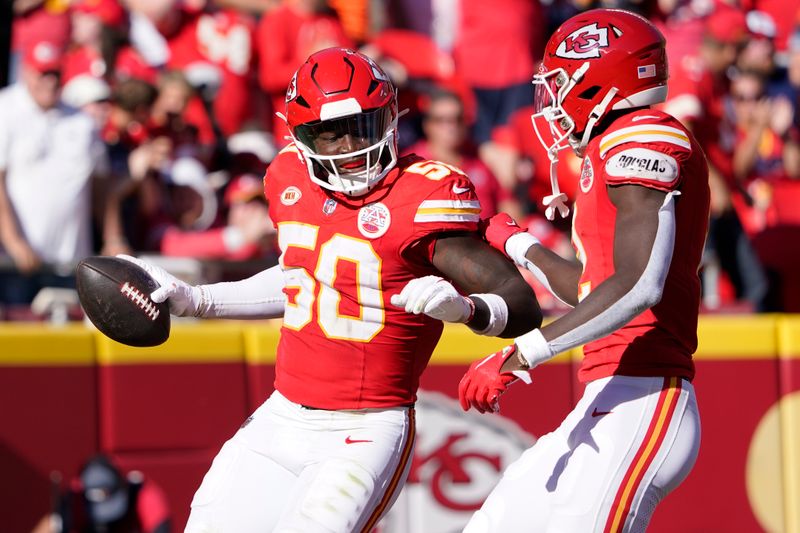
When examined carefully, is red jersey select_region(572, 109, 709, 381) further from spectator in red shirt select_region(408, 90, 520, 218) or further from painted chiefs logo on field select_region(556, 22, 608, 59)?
spectator in red shirt select_region(408, 90, 520, 218)

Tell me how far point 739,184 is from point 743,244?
0.73 meters

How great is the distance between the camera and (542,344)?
307 cm

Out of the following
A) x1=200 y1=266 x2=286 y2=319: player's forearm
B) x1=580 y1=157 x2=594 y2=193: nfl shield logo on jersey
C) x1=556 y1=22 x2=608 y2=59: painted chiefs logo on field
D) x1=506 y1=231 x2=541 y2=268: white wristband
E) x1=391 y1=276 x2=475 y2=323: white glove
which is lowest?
x1=200 y1=266 x2=286 y2=319: player's forearm

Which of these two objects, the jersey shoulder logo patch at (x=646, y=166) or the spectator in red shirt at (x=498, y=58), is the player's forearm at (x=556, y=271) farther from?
the spectator in red shirt at (x=498, y=58)

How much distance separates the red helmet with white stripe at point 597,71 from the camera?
3.37 meters

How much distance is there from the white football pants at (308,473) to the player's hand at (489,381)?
387mm

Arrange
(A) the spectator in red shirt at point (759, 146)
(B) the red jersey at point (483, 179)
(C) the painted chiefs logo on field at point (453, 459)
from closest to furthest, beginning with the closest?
(C) the painted chiefs logo on field at point (453, 459), (B) the red jersey at point (483, 179), (A) the spectator in red shirt at point (759, 146)

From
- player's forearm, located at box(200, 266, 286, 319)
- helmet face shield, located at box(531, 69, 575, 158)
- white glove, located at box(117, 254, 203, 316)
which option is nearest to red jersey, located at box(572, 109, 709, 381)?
helmet face shield, located at box(531, 69, 575, 158)

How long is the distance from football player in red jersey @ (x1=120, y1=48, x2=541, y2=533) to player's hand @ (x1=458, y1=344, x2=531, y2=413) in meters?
0.19

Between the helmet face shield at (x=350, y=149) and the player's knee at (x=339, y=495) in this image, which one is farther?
the helmet face shield at (x=350, y=149)

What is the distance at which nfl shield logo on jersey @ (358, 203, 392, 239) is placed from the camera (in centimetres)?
346

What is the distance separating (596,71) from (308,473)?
1.34m

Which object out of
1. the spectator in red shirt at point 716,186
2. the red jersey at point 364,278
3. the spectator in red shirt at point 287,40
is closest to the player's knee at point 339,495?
the red jersey at point 364,278

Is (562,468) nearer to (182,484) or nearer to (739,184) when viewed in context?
(182,484)
